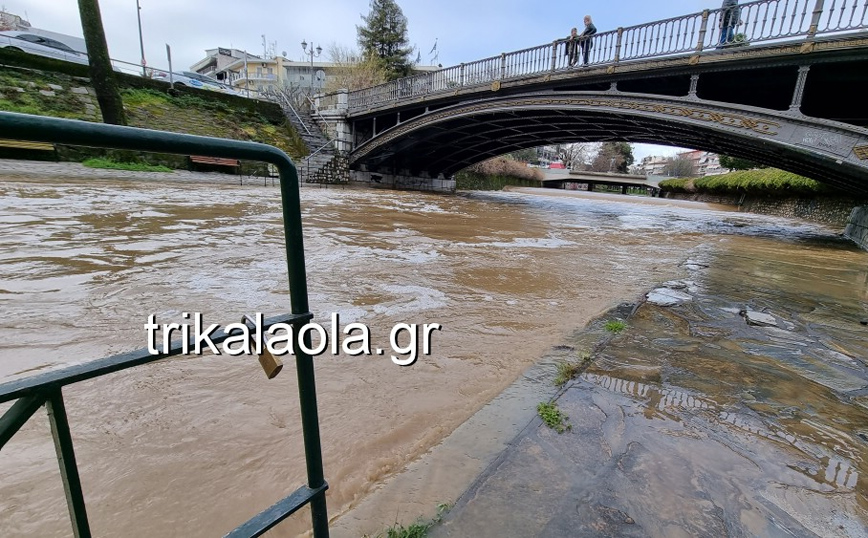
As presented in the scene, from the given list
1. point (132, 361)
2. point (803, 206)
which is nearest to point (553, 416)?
point (132, 361)

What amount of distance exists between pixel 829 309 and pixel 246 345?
576 cm

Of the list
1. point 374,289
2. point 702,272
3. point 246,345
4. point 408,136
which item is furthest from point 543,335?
point 408,136

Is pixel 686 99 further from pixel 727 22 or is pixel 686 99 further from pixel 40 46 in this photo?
pixel 40 46

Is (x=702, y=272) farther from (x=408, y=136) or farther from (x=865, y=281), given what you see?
(x=408, y=136)

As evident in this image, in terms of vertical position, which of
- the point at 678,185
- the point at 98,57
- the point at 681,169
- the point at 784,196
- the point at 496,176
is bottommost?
the point at 784,196

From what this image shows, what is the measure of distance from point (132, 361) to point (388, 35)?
4718cm

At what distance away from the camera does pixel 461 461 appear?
1.73 m

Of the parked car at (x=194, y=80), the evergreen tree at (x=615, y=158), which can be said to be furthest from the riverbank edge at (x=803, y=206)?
the evergreen tree at (x=615, y=158)

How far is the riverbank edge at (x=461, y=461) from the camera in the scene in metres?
1.44

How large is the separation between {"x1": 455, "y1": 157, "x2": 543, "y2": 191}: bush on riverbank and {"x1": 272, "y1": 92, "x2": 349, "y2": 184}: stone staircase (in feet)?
45.1

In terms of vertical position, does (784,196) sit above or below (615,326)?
above

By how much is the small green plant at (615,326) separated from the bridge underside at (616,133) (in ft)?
29.0

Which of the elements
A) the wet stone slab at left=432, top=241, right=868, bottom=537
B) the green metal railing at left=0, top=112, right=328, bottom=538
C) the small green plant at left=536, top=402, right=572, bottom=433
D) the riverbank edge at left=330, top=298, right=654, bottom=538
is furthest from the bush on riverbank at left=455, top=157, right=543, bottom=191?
the green metal railing at left=0, top=112, right=328, bottom=538

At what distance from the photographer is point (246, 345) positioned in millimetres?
1000
